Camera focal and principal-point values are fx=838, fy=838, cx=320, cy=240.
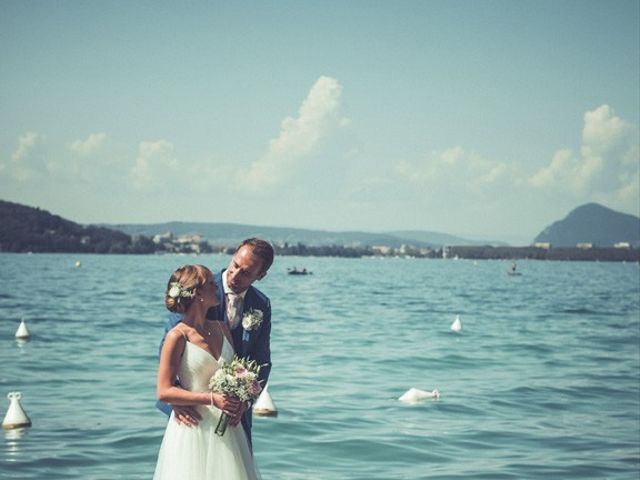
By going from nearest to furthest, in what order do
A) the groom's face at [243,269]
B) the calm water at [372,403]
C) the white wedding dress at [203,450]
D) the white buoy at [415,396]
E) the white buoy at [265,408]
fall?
the groom's face at [243,269]
the white wedding dress at [203,450]
the calm water at [372,403]
the white buoy at [265,408]
the white buoy at [415,396]

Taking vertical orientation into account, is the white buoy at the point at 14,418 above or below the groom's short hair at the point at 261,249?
below

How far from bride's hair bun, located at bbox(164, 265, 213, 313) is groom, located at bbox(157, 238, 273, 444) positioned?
0.27 m

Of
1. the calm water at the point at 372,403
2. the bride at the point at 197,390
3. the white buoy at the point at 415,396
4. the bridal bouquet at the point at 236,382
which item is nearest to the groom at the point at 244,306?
the bride at the point at 197,390

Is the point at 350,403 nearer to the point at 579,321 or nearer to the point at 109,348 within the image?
the point at 109,348

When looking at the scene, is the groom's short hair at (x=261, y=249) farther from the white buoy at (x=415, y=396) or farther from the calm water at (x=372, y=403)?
the white buoy at (x=415, y=396)

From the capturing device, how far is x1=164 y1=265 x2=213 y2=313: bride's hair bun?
18.1 ft

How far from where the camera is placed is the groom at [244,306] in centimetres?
579

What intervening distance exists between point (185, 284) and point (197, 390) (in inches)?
30.5

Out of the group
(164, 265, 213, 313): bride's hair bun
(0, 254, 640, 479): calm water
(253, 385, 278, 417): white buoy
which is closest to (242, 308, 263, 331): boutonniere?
(164, 265, 213, 313): bride's hair bun

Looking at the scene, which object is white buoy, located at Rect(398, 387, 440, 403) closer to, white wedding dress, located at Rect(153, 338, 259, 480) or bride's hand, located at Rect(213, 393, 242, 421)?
white wedding dress, located at Rect(153, 338, 259, 480)

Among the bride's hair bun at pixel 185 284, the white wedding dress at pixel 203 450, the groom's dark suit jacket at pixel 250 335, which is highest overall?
the bride's hair bun at pixel 185 284

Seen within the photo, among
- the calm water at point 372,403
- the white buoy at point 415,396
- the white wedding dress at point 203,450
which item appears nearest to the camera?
the white wedding dress at point 203,450

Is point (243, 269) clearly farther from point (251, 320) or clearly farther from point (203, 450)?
point (203, 450)

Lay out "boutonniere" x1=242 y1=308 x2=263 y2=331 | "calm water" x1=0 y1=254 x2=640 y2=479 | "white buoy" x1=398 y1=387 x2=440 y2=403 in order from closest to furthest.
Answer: "boutonniere" x1=242 y1=308 x2=263 y2=331
"calm water" x1=0 y1=254 x2=640 y2=479
"white buoy" x1=398 y1=387 x2=440 y2=403
